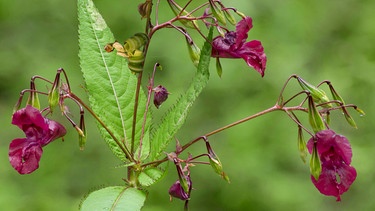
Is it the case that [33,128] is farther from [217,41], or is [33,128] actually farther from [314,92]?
[314,92]

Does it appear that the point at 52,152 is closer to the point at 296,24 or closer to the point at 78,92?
the point at 78,92

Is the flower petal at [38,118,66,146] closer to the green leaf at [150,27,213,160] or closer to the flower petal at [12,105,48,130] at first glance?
the flower petal at [12,105,48,130]

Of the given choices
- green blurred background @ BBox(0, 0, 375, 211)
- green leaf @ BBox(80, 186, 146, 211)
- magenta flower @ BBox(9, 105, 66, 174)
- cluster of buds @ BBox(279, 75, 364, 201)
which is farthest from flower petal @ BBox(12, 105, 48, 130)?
green blurred background @ BBox(0, 0, 375, 211)

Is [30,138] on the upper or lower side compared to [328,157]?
upper

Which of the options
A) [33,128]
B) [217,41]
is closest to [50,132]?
[33,128]

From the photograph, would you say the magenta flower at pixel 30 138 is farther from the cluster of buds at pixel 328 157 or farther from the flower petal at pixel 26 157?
the cluster of buds at pixel 328 157

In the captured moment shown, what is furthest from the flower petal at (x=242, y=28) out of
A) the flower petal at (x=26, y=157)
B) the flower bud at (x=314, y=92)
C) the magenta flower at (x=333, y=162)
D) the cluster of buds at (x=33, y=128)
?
the flower petal at (x=26, y=157)
